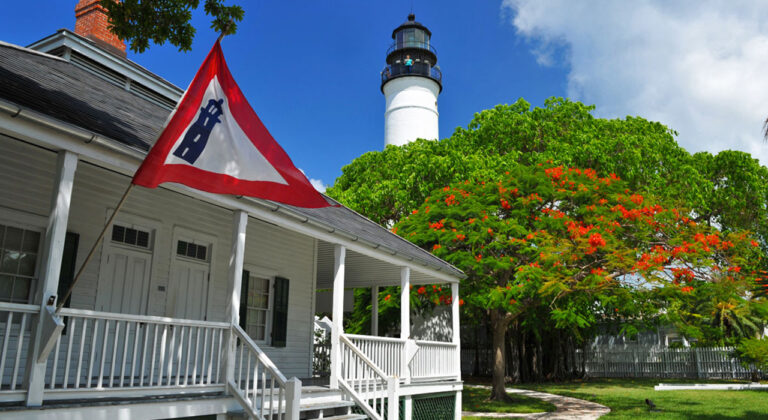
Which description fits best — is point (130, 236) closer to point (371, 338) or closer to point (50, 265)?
point (50, 265)

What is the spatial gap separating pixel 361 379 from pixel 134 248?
4.51m

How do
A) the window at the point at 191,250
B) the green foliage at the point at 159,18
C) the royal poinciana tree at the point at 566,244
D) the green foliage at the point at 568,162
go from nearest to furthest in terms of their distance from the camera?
the green foliage at the point at 159,18
the window at the point at 191,250
the royal poinciana tree at the point at 566,244
the green foliage at the point at 568,162

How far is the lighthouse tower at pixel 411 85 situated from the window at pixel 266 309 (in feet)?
89.9

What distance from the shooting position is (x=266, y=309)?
12148 mm

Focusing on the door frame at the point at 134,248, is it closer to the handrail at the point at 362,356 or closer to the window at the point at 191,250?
the window at the point at 191,250

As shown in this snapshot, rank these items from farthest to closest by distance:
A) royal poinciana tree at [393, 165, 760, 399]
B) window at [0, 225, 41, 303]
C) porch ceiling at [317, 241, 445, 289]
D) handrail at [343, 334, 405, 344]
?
royal poinciana tree at [393, 165, 760, 399], porch ceiling at [317, 241, 445, 289], handrail at [343, 334, 405, 344], window at [0, 225, 41, 303]

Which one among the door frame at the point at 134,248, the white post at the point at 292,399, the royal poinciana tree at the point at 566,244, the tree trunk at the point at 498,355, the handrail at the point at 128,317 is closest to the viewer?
the handrail at the point at 128,317

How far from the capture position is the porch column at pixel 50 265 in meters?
5.48

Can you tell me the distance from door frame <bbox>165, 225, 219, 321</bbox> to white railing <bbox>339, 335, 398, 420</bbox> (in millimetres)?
2700

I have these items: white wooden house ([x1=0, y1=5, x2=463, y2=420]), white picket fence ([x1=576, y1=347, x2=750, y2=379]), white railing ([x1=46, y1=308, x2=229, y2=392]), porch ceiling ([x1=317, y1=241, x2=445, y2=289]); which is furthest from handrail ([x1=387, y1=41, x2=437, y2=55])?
white railing ([x1=46, y1=308, x2=229, y2=392])

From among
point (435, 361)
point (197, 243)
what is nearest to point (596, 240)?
point (435, 361)

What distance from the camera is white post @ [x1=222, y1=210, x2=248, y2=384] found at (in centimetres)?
772

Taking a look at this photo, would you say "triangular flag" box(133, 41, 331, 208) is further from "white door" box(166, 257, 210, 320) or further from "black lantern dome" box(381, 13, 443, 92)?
"black lantern dome" box(381, 13, 443, 92)

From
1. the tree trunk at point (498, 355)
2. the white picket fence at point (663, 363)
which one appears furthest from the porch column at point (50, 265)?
the white picket fence at point (663, 363)
